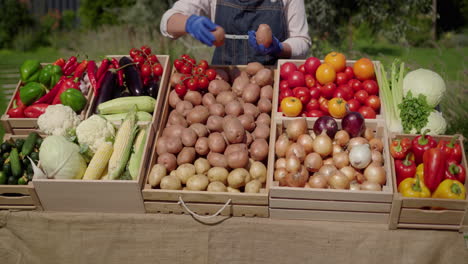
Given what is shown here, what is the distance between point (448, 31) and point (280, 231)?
1316 cm

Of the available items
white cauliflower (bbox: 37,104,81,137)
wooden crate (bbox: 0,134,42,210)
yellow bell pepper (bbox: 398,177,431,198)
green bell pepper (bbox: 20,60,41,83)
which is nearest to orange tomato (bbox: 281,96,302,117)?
yellow bell pepper (bbox: 398,177,431,198)

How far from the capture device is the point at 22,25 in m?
11.6

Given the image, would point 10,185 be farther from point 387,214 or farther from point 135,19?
point 135,19

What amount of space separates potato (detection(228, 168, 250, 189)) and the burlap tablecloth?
265 mm

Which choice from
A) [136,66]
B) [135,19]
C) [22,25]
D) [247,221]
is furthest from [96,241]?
[22,25]

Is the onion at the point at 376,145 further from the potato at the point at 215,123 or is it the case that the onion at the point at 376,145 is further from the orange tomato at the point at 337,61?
the potato at the point at 215,123

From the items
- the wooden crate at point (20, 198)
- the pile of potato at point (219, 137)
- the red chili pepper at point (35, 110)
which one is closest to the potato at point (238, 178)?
the pile of potato at point (219, 137)

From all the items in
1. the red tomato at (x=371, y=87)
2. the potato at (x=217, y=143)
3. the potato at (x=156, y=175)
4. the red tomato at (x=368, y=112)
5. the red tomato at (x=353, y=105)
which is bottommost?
the potato at (x=156, y=175)

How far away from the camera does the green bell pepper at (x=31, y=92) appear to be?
143 inches

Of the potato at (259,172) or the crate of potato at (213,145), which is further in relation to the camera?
the potato at (259,172)

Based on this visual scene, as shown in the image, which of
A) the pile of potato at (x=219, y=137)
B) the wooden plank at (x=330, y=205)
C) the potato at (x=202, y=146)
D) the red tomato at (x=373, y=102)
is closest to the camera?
the wooden plank at (x=330, y=205)

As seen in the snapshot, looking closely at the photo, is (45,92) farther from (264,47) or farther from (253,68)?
(264,47)

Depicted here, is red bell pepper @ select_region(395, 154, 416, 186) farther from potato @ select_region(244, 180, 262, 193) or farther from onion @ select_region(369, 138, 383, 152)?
potato @ select_region(244, 180, 262, 193)

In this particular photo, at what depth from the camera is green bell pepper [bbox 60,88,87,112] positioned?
3.44 metres
